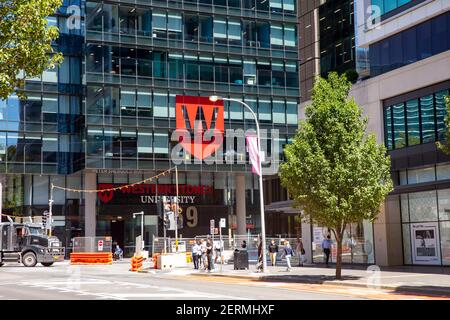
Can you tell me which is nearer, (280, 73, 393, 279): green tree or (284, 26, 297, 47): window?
(280, 73, 393, 279): green tree

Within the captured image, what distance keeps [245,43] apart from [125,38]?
12.7m

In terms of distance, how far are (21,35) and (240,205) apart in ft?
176

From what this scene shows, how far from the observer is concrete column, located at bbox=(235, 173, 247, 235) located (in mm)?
66625

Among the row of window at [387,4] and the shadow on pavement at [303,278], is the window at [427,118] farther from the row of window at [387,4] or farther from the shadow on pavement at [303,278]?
the shadow on pavement at [303,278]

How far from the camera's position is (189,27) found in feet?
208

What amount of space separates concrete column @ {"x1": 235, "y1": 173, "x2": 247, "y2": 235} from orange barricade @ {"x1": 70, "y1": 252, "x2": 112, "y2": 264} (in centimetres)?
1786

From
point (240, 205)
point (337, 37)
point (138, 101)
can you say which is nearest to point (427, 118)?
point (138, 101)

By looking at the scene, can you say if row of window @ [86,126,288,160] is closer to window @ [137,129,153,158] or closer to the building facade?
window @ [137,129,153,158]

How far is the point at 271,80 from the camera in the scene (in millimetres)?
66000

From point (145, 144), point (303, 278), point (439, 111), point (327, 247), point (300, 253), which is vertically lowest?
point (303, 278)

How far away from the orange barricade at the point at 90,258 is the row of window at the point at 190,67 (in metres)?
17.3

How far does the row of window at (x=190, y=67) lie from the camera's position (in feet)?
196

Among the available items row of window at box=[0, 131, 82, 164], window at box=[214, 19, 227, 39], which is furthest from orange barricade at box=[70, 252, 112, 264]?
window at box=[214, 19, 227, 39]

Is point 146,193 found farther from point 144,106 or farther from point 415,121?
point 415,121
